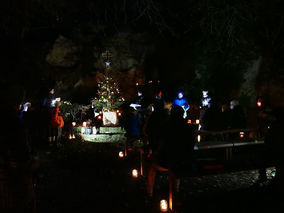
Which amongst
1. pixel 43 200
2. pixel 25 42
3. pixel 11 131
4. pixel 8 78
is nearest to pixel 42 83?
pixel 8 78

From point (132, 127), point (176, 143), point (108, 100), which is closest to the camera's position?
point (176, 143)

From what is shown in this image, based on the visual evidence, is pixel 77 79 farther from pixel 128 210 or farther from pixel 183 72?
pixel 128 210

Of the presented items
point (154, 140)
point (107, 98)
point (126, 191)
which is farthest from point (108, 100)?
point (126, 191)

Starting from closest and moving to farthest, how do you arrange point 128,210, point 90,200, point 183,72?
1. point 128,210
2. point 90,200
3. point 183,72

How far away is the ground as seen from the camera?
4539 mm

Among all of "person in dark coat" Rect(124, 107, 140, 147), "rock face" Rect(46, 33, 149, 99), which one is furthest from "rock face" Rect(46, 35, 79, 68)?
"person in dark coat" Rect(124, 107, 140, 147)

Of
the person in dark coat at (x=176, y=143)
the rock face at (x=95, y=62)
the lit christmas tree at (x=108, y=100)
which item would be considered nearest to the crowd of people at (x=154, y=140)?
the person in dark coat at (x=176, y=143)

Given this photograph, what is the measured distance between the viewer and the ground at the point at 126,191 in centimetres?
454

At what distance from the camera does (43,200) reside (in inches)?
194

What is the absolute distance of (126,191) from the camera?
541cm

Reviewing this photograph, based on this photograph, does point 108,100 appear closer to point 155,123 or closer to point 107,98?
point 107,98

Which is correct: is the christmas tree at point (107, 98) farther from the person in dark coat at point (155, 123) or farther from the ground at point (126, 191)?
the person in dark coat at point (155, 123)

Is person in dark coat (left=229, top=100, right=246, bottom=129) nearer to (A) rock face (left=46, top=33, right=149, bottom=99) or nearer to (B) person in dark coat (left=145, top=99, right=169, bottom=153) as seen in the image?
(B) person in dark coat (left=145, top=99, right=169, bottom=153)

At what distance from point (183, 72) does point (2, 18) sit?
14.8 m
